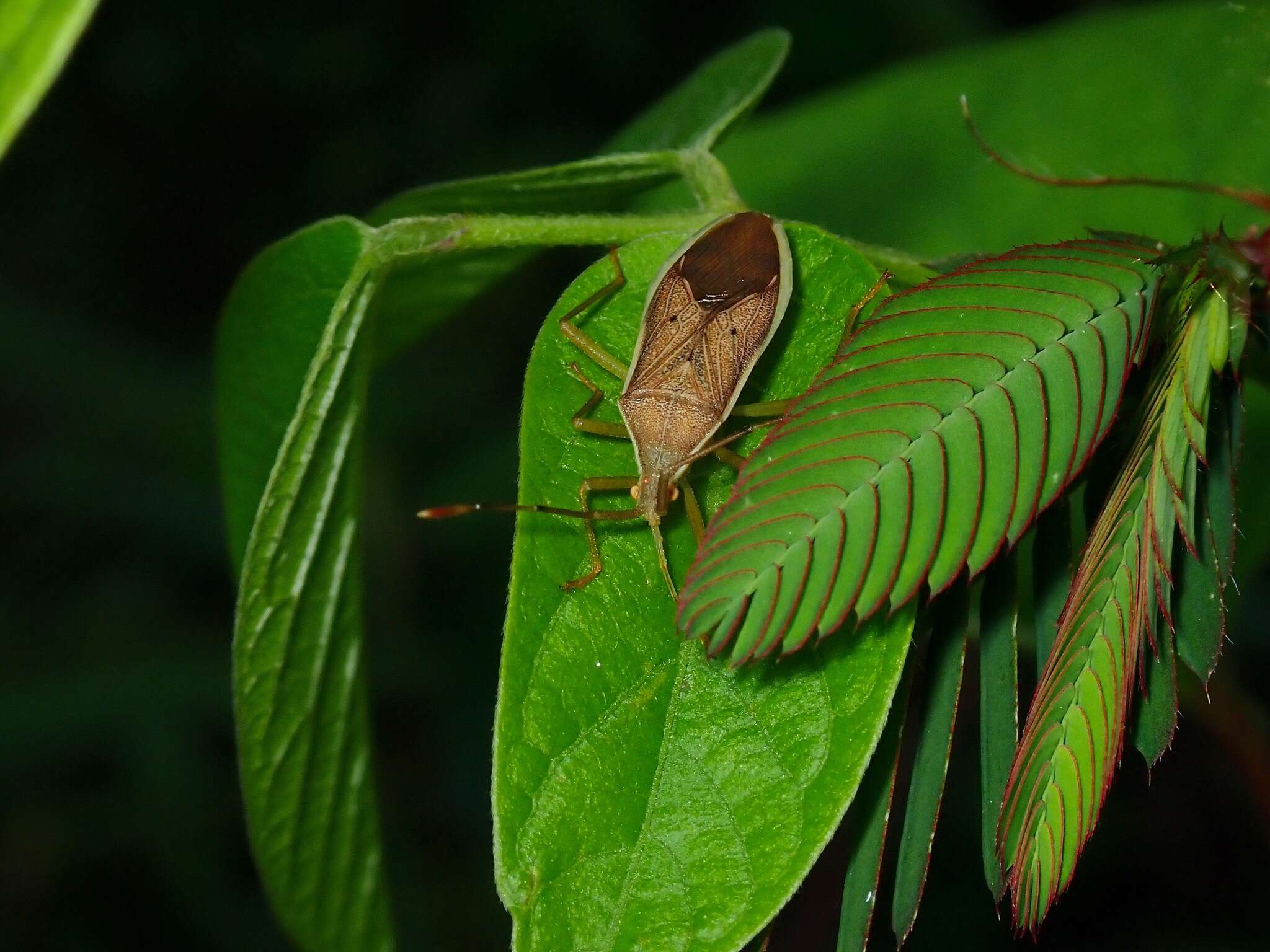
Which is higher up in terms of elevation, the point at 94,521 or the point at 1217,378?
the point at 1217,378

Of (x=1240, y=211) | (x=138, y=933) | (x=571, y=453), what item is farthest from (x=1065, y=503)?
(x=138, y=933)

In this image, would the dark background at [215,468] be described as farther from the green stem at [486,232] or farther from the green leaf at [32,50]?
the green leaf at [32,50]

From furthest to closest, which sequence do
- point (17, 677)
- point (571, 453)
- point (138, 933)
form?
point (17, 677)
point (138, 933)
point (571, 453)

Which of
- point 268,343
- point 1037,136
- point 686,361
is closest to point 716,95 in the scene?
point 686,361

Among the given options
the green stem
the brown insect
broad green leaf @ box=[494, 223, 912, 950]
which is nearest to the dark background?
the brown insect

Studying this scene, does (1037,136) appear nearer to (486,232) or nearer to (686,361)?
(686,361)

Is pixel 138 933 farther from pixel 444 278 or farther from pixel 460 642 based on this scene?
pixel 444 278
